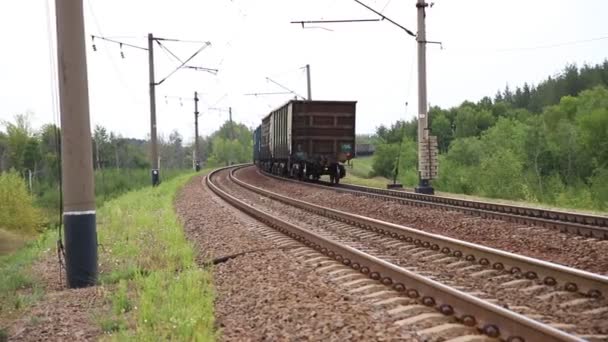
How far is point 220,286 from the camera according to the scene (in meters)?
7.20

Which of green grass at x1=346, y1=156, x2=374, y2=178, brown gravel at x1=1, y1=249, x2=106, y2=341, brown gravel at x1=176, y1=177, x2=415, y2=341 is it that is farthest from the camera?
green grass at x1=346, y1=156, x2=374, y2=178

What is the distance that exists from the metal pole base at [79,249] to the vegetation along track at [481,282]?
3.28 meters

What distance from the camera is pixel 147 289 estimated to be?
6.73 meters

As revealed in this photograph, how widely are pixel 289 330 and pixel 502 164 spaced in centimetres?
3410

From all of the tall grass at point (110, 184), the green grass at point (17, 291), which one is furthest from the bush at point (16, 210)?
the green grass at point (17, 291)

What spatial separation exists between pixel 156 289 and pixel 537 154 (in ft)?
158

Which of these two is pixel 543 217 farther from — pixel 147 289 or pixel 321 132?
pixel 321 132

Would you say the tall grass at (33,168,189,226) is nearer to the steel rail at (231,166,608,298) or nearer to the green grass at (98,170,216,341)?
the green grass at (98,170,216,341)

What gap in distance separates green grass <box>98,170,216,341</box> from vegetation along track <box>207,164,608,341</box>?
197cm

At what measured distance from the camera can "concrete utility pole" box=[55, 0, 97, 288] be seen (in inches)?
313

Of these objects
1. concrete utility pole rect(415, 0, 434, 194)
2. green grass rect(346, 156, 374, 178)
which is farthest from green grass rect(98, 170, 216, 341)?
green grass rect(346, 156, 374, 178)

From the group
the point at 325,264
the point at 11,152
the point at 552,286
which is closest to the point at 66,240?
the point at 325,264

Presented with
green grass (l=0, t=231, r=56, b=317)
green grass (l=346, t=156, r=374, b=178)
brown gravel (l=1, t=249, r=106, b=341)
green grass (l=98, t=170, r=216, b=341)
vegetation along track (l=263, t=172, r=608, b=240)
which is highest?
vegetation along track (l=263, t=172, r=608, b=240)

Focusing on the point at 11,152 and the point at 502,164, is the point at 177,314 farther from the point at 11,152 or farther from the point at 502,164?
the point at 11,152
